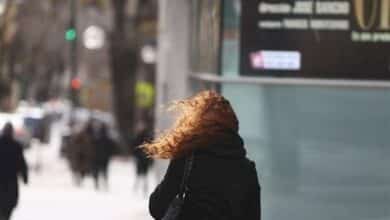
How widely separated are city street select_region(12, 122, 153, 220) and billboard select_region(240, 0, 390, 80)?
19.0ft

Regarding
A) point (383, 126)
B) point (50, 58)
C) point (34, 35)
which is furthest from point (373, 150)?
point (50, 58)

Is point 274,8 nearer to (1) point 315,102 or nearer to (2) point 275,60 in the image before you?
(2) point 275,60

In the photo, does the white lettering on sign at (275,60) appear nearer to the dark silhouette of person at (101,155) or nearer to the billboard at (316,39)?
the billboard at (316,39)

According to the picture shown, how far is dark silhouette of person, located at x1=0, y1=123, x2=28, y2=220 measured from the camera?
42.5 ft

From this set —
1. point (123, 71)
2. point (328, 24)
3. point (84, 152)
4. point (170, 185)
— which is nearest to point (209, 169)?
point (170, 185)

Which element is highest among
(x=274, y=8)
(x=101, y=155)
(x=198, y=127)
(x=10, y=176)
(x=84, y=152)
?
(x=274, y=8)

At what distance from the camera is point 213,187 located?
19.2 ft

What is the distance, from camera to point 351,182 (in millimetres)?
11727

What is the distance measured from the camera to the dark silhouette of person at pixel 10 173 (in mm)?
12961

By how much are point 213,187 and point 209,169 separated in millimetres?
93

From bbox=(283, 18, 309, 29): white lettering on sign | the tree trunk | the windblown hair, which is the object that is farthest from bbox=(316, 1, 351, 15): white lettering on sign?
the tree trunk

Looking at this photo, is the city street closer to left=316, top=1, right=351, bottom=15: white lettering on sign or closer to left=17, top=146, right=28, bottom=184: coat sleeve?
left=17, top=146, right=28, bottom=184: coat sleeve

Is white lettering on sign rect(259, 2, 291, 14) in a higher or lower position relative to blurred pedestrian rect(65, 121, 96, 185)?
higher

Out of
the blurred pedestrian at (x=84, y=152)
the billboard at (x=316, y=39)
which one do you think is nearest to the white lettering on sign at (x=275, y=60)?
the billboard at (x=316, y=39)
